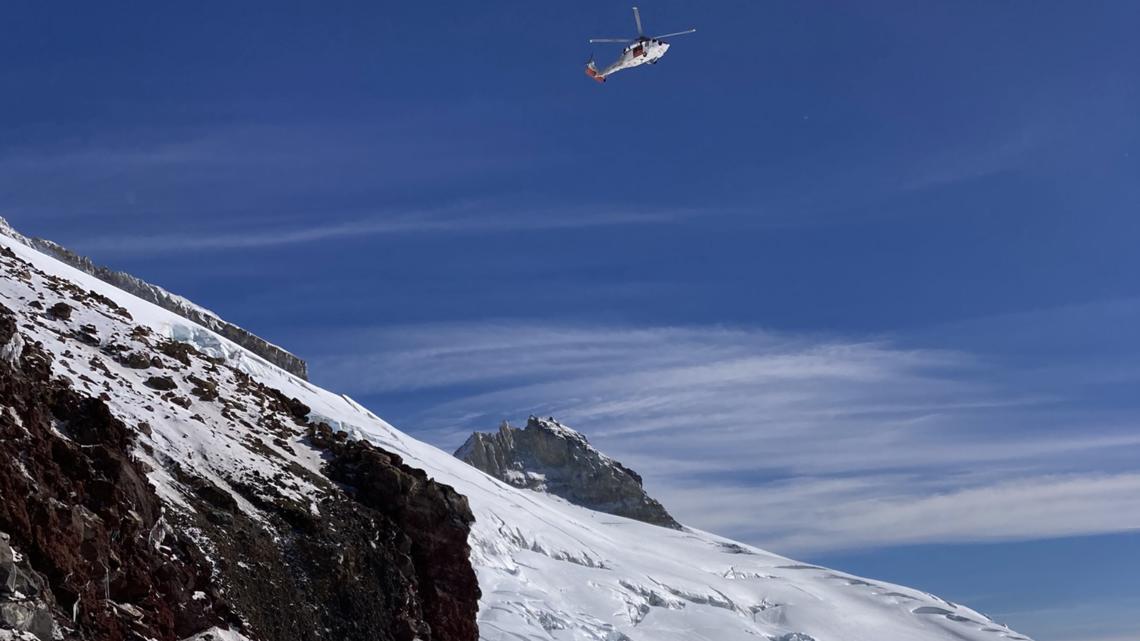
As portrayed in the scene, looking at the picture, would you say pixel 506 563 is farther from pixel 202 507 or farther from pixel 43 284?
pixel 202 507

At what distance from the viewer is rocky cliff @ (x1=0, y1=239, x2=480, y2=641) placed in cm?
2919

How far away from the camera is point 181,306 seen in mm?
139125

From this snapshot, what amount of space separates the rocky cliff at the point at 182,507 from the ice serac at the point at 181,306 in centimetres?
8737

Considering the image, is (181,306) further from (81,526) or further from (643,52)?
(81,526)

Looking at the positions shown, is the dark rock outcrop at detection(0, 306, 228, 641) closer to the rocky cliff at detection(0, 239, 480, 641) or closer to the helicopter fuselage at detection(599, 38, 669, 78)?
the rocky cliff at detection(0, 239, 480, 641)

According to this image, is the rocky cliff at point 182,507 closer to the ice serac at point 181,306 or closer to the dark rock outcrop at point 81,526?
the dark rock outcrop at point 81,526

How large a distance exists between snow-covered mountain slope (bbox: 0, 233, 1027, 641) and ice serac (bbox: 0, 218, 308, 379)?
2625cm

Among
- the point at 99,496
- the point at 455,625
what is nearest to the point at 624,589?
the point at 455,625

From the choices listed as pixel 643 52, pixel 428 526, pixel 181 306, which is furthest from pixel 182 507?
pixel 181 306

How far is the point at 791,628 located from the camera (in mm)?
107062

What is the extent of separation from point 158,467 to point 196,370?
1031cm

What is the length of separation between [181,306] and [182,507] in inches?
4191

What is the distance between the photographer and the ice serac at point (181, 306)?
136375mm

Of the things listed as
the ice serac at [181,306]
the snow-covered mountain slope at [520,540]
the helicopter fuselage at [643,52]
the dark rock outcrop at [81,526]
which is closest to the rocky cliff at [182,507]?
the dark rock outcrop at [81,526]
